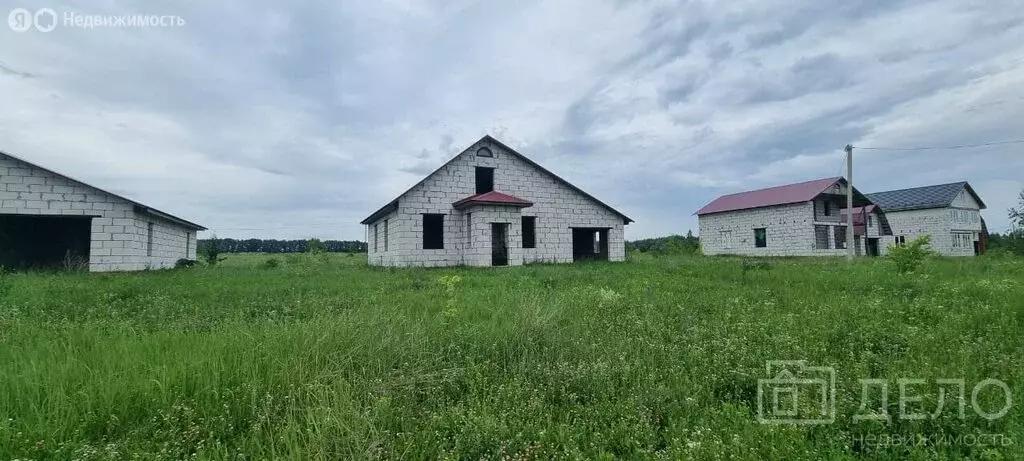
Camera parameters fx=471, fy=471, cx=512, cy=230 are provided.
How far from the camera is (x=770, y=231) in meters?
34.0

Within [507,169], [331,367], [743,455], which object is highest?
[507,169]

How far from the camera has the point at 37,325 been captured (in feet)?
18.4

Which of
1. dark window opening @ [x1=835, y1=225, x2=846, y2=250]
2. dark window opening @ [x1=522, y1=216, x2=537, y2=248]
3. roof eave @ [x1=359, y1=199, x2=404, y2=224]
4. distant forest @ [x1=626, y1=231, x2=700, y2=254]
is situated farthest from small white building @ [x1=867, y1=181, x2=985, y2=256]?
roof eave @ [x1=359, y1=199, x2=404, y2=224]

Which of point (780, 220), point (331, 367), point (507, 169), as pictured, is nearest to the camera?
point (331, 367)

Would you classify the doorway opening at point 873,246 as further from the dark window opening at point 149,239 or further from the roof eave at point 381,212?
the dark window opening at point 149,239

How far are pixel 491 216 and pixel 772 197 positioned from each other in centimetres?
2561

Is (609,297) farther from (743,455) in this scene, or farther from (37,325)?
(37,325)

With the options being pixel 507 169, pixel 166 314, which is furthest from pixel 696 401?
pixel 507 169

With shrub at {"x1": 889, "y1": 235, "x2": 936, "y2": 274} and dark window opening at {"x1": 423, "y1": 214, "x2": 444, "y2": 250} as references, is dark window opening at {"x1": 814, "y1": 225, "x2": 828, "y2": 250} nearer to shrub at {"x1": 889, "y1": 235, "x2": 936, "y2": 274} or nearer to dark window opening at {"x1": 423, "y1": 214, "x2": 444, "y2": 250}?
shrub at {"x1": 889, "y1": 235, "x2": 936, "y2": 274}

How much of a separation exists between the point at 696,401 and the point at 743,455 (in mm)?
790

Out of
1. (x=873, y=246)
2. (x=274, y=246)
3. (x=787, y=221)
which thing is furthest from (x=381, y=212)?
(x=274, y=246)

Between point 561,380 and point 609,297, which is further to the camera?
point 609,297

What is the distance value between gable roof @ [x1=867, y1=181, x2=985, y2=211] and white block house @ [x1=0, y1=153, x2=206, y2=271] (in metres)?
49.1

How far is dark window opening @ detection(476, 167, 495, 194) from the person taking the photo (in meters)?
20.5
